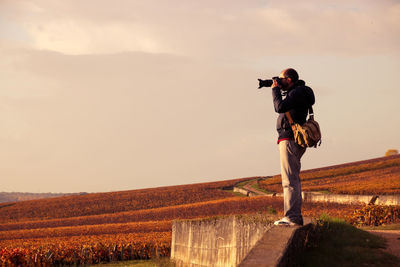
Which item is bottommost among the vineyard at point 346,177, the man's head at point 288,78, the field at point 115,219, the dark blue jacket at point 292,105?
the field at point 115,219

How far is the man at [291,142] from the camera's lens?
6973mm

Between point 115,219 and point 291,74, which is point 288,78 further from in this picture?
point 115,219

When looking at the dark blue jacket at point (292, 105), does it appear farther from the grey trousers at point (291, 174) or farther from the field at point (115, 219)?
the field at point (115, 219)

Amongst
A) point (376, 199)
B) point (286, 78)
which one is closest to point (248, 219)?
point (286, 78)

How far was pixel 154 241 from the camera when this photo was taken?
20.3 meters

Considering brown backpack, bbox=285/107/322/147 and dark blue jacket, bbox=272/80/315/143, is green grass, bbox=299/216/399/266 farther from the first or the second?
dark blue jacket, bbox=272/80/315/143

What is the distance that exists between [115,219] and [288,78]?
38213 mm

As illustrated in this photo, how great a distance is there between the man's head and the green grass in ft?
8.13

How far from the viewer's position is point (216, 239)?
31.0ft

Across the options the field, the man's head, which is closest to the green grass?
the field

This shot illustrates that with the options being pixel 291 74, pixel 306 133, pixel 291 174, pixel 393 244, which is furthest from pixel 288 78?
pixel 393 244

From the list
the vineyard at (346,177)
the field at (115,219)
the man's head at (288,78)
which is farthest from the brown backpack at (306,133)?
the vineyard at (346,177)

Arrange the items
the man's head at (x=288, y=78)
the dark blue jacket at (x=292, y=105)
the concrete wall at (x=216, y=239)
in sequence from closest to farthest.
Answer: the dark blue jacket at (x=292, y=105) → the man's head at (x=288, y=78) → the concrete wall at (x=216, y=239)

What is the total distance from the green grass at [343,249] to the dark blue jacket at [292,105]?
184 cm
